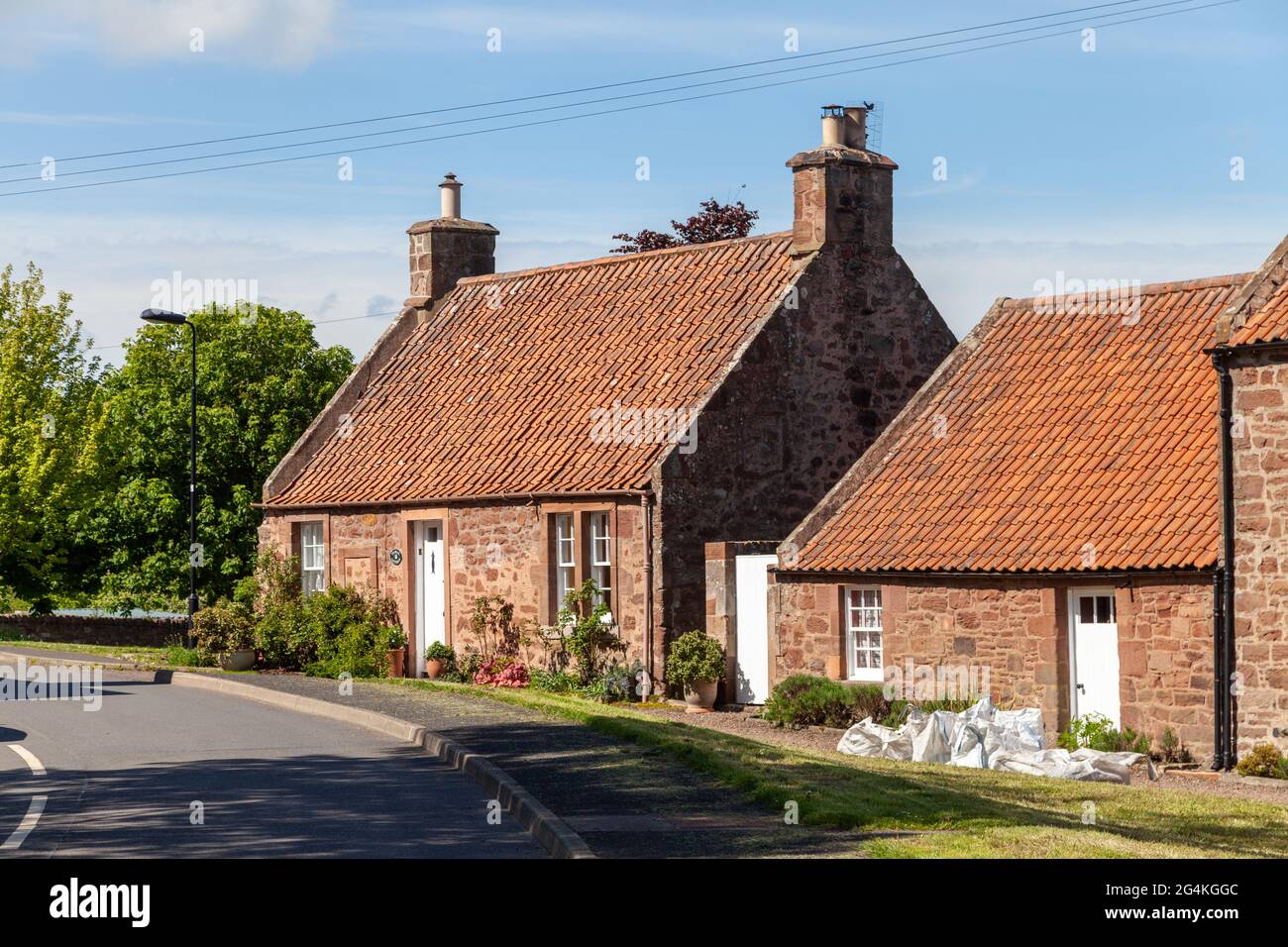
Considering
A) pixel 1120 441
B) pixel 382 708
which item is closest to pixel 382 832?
pixel 382 708

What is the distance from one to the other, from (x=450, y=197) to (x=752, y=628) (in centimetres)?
1434

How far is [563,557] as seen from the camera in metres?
27.7

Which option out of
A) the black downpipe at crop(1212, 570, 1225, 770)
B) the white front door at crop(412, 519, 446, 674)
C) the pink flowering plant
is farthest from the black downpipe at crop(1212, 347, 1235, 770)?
the white front door at crop(412, 519, 446, 674)

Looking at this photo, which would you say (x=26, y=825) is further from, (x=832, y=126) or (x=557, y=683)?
(x=832, y=126)

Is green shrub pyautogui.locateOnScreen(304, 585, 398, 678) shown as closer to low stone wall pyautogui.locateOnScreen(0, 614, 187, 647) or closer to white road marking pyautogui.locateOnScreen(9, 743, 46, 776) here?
white road marking pyautogui.locateOnScreen(9, 743, 46, 776)

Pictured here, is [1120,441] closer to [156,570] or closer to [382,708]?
[382,708]

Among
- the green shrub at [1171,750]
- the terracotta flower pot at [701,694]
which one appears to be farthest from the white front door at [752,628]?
the green shrub at [1171,750]

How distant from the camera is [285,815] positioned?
13.7 metres

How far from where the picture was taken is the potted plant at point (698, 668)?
25.2 meters

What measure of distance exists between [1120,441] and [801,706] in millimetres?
5618

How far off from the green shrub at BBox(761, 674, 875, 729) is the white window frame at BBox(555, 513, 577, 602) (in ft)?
15.9

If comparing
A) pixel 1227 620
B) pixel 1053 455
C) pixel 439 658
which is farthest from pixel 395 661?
pixel 1227 620

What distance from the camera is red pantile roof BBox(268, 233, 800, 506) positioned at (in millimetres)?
27688

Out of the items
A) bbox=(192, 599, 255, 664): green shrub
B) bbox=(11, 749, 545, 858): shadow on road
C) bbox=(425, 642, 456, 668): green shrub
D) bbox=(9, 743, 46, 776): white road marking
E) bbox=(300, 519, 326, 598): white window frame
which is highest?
bbox=(300, 519, 326, 598): white window frame
